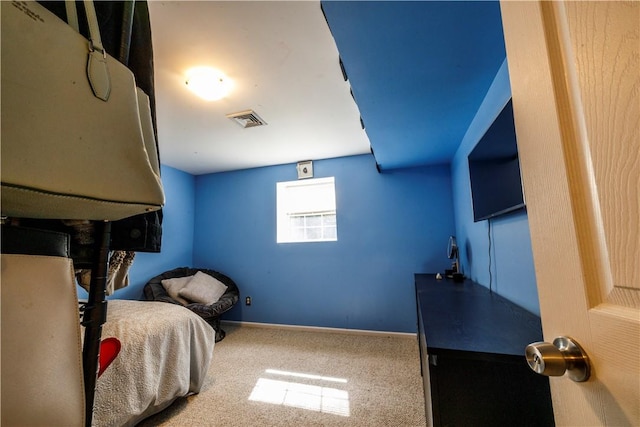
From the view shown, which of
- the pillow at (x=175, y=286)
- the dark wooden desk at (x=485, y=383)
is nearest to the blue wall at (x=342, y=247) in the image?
the pillow at (x=175, y=286)

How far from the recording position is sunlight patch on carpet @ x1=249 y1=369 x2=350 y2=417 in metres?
1.76

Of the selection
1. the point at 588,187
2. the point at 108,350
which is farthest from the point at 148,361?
the point at 588,187

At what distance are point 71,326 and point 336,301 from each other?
118 inches

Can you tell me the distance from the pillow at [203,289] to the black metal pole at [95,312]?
2704mm

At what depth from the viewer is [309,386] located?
2.02 m

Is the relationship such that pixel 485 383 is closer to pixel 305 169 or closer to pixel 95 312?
pixel 95 312

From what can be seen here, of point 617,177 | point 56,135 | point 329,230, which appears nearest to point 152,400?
point 56,135

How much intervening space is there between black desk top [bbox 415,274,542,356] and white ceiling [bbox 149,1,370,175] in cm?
155

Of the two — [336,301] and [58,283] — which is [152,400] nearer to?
[58,283]

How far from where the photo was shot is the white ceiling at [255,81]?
50.5 inches

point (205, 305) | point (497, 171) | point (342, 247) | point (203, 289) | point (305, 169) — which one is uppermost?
point (305, 169)

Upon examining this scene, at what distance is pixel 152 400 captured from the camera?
1.53 m

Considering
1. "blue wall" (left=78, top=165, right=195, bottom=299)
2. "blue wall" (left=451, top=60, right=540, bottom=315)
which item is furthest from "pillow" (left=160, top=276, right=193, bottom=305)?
"blue wall" (left=451, top=60, right=540, bottom=315)

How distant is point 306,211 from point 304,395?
221cm
